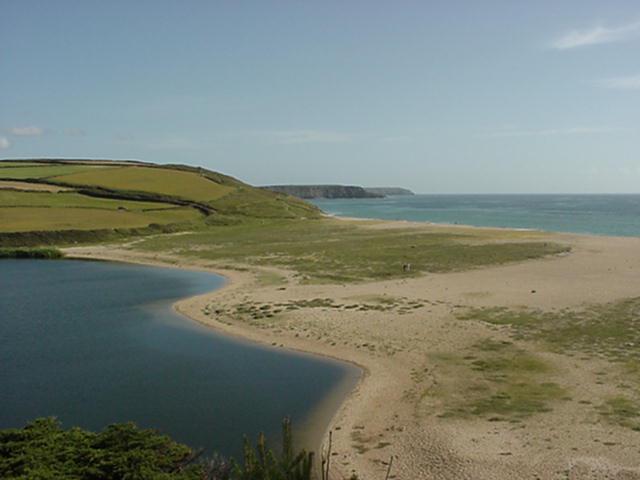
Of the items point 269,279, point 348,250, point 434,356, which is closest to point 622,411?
point 434,356

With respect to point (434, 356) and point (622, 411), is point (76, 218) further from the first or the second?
point (622, 411)

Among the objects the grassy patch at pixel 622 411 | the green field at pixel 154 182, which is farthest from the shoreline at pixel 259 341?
the green field at pixel 154 182

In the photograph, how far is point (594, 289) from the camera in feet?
123

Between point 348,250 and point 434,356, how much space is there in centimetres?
3732

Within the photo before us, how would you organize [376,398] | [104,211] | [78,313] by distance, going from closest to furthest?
[376,398] < [78,313] < [104,211]

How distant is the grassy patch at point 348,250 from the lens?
4806 centimetres

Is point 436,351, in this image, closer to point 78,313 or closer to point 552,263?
point 78,313

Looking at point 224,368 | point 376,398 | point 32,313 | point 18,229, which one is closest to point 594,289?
point 376,398

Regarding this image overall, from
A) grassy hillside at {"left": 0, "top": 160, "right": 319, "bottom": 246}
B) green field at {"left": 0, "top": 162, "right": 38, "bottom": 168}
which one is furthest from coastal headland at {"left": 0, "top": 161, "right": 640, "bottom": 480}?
green field at {"left": 0, "top": 162, "right": 38, "bottom": 168}

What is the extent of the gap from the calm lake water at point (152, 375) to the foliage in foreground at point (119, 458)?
1.74m

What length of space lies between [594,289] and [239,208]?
7554cm

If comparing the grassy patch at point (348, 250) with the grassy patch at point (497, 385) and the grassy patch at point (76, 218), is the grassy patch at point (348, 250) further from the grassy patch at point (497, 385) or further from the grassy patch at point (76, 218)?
the grassy patch at point (497, 385)

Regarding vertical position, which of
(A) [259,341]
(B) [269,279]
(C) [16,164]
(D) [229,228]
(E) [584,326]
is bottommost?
(A) [259,341]

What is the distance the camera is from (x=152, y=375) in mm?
22609
